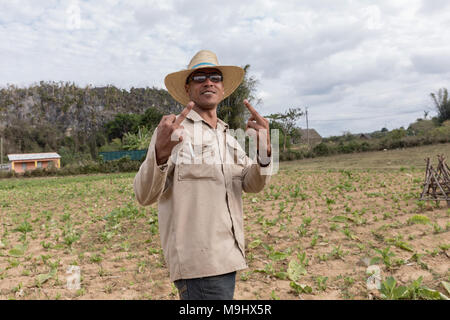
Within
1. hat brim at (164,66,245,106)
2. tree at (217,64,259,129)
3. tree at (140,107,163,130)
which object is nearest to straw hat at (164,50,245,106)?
hat brim at (164,66,245,106)

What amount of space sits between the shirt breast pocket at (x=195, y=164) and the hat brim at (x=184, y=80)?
0.47 metres

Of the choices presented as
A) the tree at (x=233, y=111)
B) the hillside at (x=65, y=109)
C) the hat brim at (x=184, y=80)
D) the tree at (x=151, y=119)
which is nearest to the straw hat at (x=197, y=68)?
the hat brim at (x=184, y=80)

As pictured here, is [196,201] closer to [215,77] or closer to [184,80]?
[215,77]

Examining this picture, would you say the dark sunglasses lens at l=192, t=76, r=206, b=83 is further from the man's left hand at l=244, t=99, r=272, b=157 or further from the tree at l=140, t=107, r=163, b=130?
the tree at l=140, t=107, r=163, b=130

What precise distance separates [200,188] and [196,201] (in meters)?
0.07

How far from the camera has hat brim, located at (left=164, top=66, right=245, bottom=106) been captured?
195 centimetres

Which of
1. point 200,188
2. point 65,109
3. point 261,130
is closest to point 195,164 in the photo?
point 200,188

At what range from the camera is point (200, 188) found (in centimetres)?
162

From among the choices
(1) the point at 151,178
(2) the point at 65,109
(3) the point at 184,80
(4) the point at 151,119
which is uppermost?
(2) the point at 65,109

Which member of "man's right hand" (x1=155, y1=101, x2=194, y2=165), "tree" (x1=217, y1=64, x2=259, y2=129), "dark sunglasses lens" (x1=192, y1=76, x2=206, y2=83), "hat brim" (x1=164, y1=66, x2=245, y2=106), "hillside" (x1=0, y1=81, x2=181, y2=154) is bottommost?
"man's right hand" (x1=155, y1=101, x2=194, y2=165)

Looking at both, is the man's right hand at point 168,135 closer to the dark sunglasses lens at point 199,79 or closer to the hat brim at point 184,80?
the dark sunglasses lens at point 199,79

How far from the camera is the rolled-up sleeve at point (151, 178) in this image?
4.80 feet

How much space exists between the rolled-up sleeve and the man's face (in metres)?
0.40
